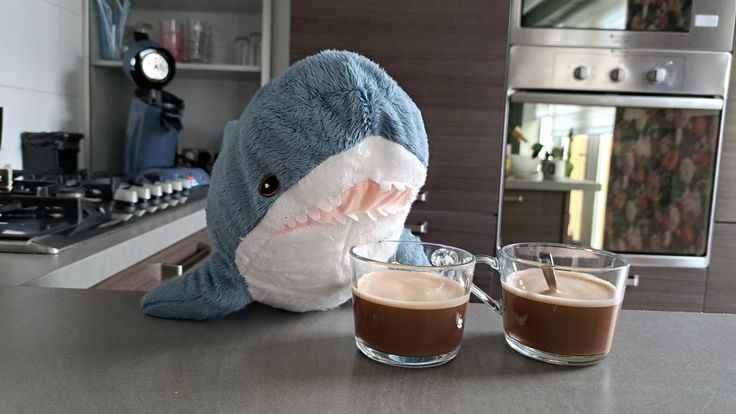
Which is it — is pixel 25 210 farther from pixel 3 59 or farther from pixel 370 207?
pixel 370 207

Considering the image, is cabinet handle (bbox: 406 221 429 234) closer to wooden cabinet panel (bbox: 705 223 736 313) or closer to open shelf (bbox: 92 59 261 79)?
open shelf (bbox: 92 59 261 79)

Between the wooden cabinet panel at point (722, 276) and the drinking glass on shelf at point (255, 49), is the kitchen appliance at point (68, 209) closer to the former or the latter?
the drinking glass on shelf at point (255, 49)

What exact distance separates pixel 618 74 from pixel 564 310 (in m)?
1.45

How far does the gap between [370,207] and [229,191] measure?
0.12 metres

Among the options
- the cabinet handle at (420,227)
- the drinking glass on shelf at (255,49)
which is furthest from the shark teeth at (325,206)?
the drinking glass on shelf at (255,49)

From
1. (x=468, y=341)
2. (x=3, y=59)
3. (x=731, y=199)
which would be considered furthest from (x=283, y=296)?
(x=731, y=199)

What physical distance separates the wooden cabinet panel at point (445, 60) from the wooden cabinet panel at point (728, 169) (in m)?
0.67

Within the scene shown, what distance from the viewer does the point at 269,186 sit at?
42cm

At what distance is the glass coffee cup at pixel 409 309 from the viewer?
→ 383 mm

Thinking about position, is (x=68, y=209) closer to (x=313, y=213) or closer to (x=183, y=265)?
(x=183, y=265)

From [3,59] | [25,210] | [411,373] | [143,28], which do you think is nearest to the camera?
[411,373]

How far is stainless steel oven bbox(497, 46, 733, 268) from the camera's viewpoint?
5.32 feet

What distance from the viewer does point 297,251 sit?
0.43 metres

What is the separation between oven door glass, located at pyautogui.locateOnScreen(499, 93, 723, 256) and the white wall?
1.39 metres
